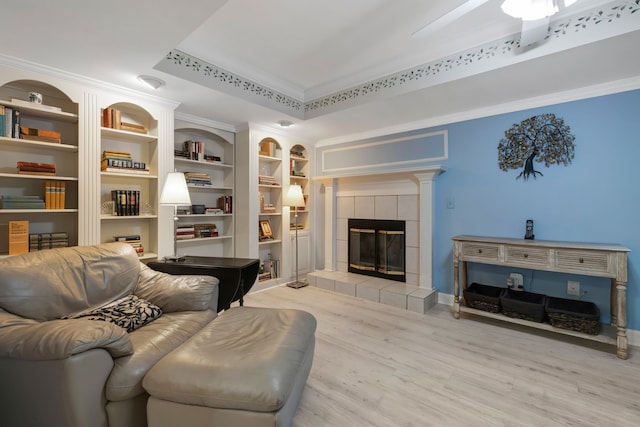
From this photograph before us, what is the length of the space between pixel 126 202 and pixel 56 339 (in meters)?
1.91

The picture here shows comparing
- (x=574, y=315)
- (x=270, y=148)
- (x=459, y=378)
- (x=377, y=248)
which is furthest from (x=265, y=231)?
(x=574, y=315)

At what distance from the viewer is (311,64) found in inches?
118

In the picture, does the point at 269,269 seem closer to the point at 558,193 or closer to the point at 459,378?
the point at 459,378

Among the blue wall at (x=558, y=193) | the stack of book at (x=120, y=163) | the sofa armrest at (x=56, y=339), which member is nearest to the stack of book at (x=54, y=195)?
the stack of book at (x=120, y=163)

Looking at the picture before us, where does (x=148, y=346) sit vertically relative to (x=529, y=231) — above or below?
below

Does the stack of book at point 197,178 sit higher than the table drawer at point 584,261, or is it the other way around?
the stack of book at point 197,178

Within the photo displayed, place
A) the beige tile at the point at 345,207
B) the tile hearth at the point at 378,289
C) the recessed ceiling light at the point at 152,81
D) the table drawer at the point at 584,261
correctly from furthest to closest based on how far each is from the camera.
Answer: the beige tile at the point at 345,207 → the tile hearth at the point at 378,289 → the recessed ceiling light at the point at 152,81 → the table drawer at the point at 584,261

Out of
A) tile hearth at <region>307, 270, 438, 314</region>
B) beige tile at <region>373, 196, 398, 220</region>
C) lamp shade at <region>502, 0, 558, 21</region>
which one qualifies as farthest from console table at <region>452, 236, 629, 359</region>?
lamp shade at <region>502, 0, 558, 21</region>

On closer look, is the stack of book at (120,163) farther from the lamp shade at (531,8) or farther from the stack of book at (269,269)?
the lamp shade at (531,8)

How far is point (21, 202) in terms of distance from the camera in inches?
93.0

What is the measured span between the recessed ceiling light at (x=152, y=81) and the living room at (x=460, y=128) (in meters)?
0.07

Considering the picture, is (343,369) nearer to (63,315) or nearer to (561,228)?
(63,315)

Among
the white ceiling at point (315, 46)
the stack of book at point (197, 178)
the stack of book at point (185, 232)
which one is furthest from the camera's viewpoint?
the stack of book at point (197, 178)

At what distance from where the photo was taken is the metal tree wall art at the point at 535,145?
2.88 metres
